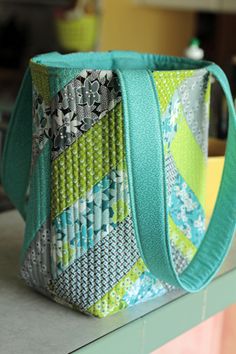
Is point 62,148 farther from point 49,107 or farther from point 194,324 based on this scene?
point 194,324

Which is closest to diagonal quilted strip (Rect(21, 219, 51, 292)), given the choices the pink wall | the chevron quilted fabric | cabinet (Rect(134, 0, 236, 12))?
the chevron quilted fabric

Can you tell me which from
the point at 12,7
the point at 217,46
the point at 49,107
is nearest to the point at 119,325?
the point at 49,107

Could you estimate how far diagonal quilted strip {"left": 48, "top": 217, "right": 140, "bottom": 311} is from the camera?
1.59 feet

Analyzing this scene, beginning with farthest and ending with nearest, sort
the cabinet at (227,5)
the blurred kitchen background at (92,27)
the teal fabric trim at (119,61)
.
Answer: the cabinet at (227,5) < the blurred kitchen background at (92,27) < the teal fabric trim at (119,61)

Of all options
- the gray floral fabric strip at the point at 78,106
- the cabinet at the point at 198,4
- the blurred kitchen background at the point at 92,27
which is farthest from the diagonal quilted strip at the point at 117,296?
the cabinet at the point at 198,4

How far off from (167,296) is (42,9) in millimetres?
2346

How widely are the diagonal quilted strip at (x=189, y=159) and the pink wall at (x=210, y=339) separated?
110 millimetres

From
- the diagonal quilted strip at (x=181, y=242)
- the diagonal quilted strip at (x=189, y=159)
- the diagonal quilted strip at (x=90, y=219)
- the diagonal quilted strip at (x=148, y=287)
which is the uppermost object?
the diagonal quilted strip at (x=189, y=159)

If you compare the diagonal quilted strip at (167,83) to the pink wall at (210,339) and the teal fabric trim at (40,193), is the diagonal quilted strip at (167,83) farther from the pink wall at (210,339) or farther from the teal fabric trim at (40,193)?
the pink wall at (210,339)

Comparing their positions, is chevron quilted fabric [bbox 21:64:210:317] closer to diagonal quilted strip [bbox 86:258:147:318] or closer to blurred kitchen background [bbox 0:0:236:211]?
diagonal quilted strip [bbox 86:258:147:318]

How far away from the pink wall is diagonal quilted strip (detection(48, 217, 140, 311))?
0.07m

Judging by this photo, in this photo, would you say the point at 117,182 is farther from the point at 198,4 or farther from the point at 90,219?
the point at 198,4

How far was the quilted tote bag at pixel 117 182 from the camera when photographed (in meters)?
0.45

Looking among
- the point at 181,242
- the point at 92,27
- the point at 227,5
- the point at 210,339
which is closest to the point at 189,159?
the point at 181,242
